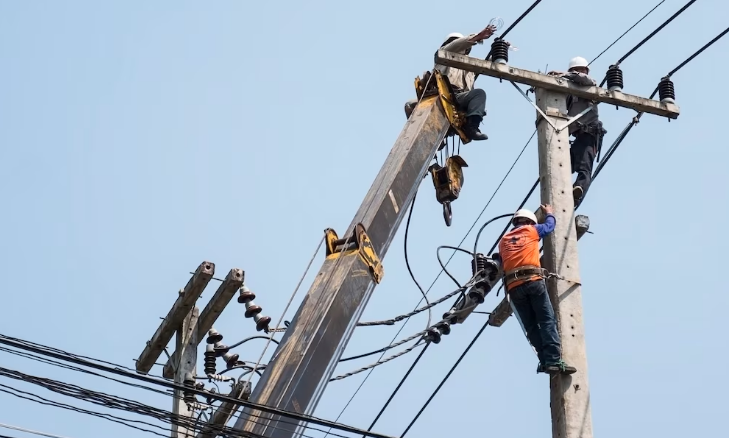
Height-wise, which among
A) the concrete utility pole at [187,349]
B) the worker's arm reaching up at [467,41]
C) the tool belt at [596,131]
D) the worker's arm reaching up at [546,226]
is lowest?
the worker's arm reaching up at [546,226]

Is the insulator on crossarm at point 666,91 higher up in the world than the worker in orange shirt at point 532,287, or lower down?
higher up

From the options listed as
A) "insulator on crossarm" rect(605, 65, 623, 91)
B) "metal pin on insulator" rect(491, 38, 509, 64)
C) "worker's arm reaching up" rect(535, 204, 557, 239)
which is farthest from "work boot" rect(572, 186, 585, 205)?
"worker's arm reaching up" rect(535, 204, 557, 239)

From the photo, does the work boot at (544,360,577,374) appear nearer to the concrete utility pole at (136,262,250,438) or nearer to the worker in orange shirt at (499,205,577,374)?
the worker in orange shirt at (499,205,577,374)

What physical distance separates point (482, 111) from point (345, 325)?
122 inches

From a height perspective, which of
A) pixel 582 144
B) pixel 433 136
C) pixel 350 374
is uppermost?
pixel 582 144

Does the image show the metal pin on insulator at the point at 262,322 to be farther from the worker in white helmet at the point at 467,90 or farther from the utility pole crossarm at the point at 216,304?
the worker in white helmet at the point at 467,90

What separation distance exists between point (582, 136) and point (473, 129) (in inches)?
63.4

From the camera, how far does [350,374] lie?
11.8m

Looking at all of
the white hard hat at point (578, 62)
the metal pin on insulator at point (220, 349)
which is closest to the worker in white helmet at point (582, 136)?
the white hard hat at point (578, 62)

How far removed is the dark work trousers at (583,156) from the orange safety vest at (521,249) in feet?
7.78

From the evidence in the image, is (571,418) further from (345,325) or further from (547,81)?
(547,81)

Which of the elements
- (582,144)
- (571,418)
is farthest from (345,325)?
(582,144)

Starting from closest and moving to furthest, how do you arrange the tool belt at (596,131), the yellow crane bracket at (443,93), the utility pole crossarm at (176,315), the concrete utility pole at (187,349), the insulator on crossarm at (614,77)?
the insulator on crossarm at (614,77), the yellow crane bracket at (443,93), the tool belt at (596,131), the utility pole crossarm at (176,315), the concrete utility pole at (187,349)

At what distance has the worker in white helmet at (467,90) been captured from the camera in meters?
12.4
